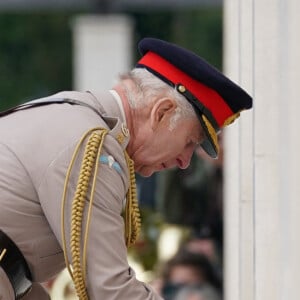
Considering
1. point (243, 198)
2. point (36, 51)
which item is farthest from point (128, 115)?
point (36, 51)

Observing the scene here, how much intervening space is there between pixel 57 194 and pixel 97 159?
0.14 meters

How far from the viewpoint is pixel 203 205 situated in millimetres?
8680

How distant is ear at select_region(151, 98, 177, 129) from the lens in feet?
12.5

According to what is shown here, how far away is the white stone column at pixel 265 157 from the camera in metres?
3.79

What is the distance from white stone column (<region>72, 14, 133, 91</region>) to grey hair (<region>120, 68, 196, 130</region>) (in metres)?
12.6

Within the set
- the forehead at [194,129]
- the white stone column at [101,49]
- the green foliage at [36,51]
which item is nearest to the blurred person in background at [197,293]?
the forehead at [194,129]

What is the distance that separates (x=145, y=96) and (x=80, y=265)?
0.49 meters

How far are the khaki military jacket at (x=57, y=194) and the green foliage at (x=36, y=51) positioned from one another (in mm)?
19198

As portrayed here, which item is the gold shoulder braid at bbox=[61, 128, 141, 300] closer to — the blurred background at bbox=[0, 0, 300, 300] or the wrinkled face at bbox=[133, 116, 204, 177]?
the wrinkled face at bbox=[133, 116, 204, 177]

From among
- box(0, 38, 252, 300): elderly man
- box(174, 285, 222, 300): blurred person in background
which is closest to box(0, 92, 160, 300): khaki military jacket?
box(0, 38, 252, 300): elderly man

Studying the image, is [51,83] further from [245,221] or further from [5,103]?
[245,221]

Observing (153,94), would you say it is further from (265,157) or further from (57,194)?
(265,157)

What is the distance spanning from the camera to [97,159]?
12.1 feet

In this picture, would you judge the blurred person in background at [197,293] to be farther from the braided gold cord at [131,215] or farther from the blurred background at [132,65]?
the braided gold cord at [131,215]
